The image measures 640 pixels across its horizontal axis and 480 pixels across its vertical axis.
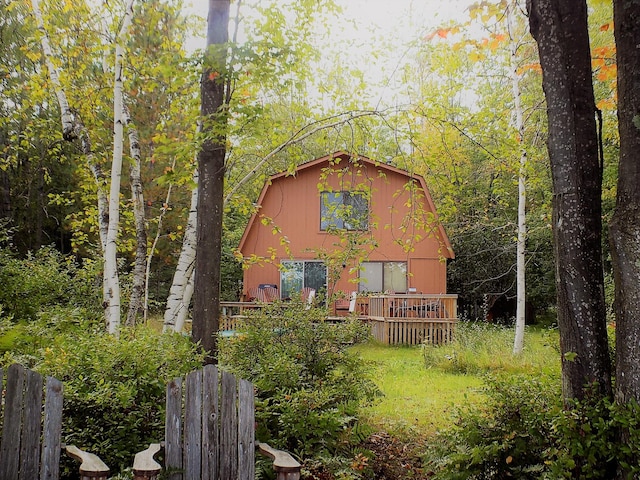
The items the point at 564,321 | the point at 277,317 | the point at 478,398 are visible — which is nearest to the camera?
the point at 564,321

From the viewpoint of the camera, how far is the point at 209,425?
9.52ft

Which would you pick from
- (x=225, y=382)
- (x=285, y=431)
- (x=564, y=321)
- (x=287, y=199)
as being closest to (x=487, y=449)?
(x=564, y=321)

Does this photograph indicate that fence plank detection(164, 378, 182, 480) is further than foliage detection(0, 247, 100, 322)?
No

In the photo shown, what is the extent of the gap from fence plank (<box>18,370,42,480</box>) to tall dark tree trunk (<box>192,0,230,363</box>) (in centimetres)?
225

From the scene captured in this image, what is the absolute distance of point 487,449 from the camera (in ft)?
10.7

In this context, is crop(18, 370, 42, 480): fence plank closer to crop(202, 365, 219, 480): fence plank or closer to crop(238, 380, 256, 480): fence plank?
crop(202, 365, 219, 480): fence plank

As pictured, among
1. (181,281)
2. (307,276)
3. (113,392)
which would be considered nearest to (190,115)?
(181,281)

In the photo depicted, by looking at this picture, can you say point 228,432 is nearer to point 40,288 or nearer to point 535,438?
point 535,438

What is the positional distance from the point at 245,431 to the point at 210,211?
279 centimetres

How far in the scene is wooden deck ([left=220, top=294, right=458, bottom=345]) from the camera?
13289mm

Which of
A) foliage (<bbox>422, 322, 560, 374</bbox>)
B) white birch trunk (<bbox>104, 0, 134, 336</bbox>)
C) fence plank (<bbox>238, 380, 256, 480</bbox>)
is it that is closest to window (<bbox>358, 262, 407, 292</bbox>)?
foliage (<bbox>422, 322, 560, 374</bbox>)

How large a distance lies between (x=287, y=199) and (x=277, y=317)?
12.6m

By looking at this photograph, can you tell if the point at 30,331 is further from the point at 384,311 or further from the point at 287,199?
the point at 287,199

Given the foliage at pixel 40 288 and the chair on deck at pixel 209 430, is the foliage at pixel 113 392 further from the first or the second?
the foliage at pixel 40 288
